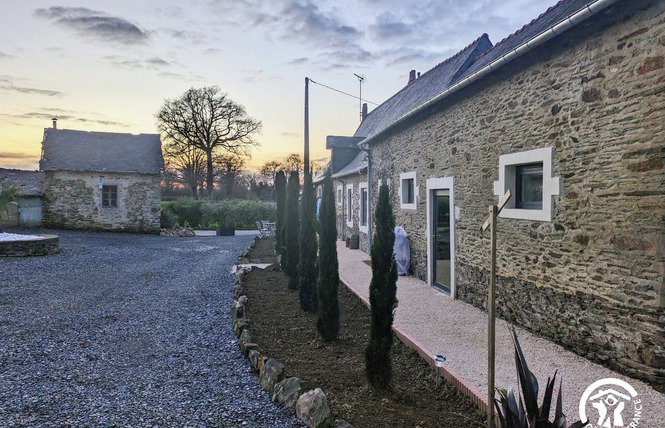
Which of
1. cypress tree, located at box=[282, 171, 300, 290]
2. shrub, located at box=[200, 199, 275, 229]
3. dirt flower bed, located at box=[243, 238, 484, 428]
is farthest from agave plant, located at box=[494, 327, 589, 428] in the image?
shrub, located at box=[200, 199, 275, 229]

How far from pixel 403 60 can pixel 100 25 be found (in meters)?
10.5

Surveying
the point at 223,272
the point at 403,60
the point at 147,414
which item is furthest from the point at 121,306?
the point at 403,60

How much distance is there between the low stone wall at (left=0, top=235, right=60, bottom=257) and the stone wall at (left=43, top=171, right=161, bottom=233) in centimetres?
800

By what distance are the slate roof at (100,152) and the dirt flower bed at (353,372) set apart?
18.4 m

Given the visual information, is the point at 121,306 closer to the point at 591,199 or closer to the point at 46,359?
the point at 46,359

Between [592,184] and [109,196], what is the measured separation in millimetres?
22531

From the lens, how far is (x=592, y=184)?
13.6ft

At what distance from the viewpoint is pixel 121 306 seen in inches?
275

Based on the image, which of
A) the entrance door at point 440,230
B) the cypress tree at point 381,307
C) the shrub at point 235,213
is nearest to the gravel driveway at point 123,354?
the cypress tree at point 381,307

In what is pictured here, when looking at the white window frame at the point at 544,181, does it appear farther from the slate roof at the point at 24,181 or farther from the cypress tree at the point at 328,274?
the slate roof at the point at 24,181

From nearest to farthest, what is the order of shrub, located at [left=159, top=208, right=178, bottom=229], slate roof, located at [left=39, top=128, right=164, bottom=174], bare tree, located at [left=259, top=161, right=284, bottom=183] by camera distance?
slate roof, located at [left=39, top=128, right=164, bottom=174], shrub, located at [left=159, top=208, right=178, bottom=229], bare tree, located at [left=259, top=161, right=284, bottom=183]

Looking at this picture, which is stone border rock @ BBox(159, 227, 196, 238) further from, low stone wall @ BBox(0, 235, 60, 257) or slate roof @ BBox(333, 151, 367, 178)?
slate roof @ BBox(333, 151, 367, 178)

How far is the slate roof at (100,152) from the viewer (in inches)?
822

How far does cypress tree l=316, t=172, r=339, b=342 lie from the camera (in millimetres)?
4941
